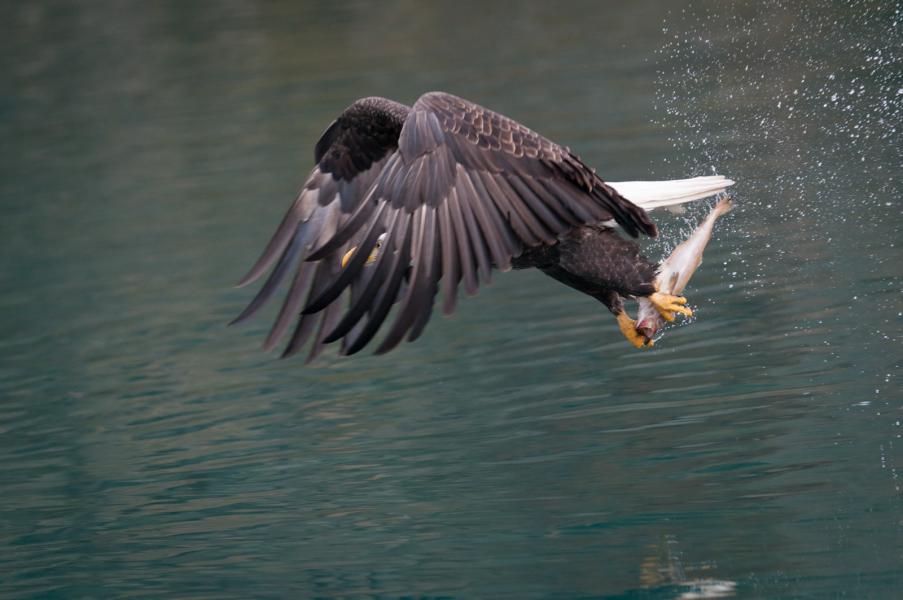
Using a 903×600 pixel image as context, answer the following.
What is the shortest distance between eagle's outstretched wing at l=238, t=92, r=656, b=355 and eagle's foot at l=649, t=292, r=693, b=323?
0.27 metres

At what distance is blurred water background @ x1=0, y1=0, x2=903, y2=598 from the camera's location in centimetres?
448

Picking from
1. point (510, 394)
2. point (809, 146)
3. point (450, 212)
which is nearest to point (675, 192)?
point (450, 212)

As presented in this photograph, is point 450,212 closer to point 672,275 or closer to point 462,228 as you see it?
point 462,228

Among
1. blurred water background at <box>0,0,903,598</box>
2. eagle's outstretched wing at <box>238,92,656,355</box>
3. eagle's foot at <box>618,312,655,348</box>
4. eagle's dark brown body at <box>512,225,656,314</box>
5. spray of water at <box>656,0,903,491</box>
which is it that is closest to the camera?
eagle's outstretched wing at <box>238,92,656,355</box>

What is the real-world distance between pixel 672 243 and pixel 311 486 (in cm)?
266

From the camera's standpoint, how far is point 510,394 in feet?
19.3

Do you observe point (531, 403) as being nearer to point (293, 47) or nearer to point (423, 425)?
point (423, 425)

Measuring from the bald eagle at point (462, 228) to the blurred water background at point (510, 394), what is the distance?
20.7 inches

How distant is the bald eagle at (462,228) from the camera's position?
4.20 m

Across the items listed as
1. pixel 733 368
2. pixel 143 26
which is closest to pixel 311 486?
pixel 733 368

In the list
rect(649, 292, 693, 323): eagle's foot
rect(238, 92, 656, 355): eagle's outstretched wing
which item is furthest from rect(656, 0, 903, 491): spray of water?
rect(238, 92, 656, 355): eagle's outstretched wing

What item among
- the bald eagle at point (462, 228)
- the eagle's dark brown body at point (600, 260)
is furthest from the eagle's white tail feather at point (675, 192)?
the eagle's dark brown body at point (600, 260)

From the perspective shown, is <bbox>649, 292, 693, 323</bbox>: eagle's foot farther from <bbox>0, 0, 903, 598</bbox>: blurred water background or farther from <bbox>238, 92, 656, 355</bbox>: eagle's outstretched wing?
<bbox>0, 0, 903, 598</bbox>: blurred water background

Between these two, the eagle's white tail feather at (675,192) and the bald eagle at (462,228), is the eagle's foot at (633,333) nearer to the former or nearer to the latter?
the bald eagle at (462,228)
